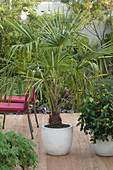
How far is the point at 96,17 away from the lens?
11.0 metres

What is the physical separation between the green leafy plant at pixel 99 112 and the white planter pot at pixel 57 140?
304mm

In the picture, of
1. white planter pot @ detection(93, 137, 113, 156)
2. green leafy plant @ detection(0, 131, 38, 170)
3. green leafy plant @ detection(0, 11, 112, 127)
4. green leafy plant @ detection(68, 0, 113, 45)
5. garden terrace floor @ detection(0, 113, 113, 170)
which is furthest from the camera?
green leafy plant @ detection(68, 0, 113, 45)

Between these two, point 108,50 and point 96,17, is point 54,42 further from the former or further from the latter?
point 96,17

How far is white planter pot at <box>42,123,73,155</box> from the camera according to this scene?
3.55m

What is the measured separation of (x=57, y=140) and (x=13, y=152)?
4.29ft

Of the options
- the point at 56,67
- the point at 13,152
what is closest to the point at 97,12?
the point at 56,67

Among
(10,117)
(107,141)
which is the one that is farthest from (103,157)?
(10,117)

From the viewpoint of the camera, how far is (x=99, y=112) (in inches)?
138

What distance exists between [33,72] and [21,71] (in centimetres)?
26

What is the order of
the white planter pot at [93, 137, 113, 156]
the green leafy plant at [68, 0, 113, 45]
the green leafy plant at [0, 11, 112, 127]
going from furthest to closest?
the green leafy plant at [68, 0, 113, 45]
the white planter pot at [93, 137, 113, 156]
the green leafy plant at [0, 11, 112, 127]

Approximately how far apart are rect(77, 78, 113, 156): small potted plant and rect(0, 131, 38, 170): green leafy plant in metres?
1.06

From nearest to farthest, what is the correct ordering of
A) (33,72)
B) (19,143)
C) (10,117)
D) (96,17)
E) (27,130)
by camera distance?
1. (19,143)
2. (33,72)
3. (27,130)
4. (10,117)
5. (96,17)

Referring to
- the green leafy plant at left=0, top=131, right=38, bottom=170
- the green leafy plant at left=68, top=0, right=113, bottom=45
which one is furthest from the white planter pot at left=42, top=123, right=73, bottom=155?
the green leafy plant at left=68, top=0, right=113, bottom=45

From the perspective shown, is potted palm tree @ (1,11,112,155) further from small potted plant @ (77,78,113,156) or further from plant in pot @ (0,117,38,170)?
plant in pot @ (0,117,38,170)
